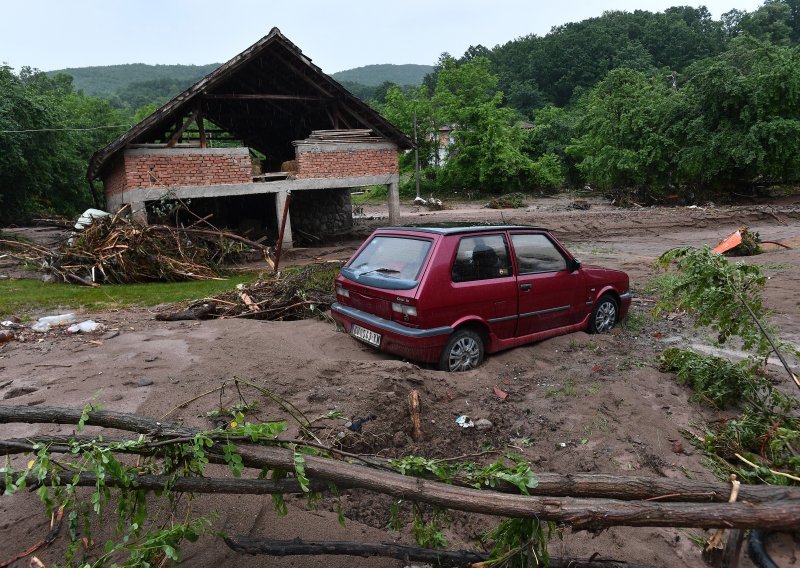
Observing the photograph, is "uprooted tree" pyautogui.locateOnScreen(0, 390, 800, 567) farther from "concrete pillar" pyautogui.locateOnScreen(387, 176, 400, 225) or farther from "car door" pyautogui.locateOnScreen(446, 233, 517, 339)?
"concrete pillar" pyautogui.locateOnScreen(387, 176, 400, 225)

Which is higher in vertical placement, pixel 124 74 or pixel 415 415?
pixel 124 74

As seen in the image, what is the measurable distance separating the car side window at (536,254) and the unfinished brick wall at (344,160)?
1009 cm

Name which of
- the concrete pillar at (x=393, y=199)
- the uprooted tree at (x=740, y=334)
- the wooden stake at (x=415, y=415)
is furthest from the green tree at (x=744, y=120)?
the wooden stake at (x=415, y=415)

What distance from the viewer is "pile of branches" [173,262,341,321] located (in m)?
7.91

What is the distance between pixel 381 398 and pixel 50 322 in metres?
5.61

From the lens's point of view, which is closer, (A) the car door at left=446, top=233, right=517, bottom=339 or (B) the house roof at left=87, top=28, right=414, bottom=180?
(A) the car door at left=446, top=233, right=517, bottom=339

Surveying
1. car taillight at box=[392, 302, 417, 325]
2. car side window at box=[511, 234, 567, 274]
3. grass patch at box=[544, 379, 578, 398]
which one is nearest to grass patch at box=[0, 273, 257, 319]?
car taillight at box=[392, 302, 417, 325]

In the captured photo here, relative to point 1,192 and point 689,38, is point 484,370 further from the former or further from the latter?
point 689,38

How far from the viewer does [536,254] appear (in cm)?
620

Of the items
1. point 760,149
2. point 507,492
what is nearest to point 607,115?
point 760,149

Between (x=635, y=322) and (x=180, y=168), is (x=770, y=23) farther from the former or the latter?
(x=635, y=322)

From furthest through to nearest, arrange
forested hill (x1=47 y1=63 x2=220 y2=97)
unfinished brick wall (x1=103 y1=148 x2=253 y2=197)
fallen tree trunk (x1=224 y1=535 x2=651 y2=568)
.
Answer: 1. forested hill (x1=47 y1=63 x2=220 y2=97)
2. unfinished brick wall (x1=103 y1=148 x2=253 y2=197)
3. fallen tree trunk (x1=224 y1=535 x2=651 y2=568)

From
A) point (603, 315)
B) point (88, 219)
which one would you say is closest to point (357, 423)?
point (603, 315)

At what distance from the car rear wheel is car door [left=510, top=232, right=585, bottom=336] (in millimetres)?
427
